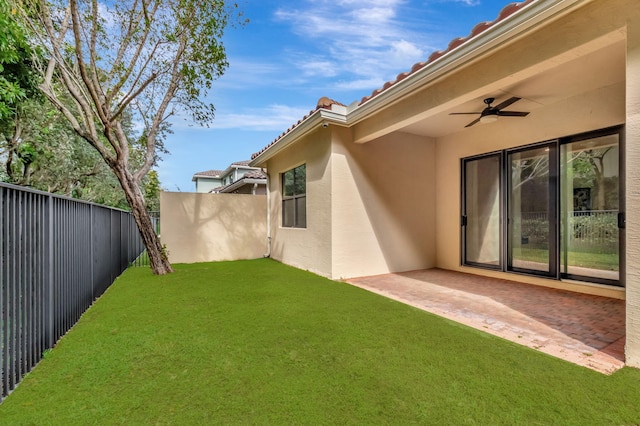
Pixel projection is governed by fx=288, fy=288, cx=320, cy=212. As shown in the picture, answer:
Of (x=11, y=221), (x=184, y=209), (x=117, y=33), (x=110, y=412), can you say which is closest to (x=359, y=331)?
(x=110, y=412)

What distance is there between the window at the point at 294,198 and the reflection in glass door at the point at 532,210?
4998 mm

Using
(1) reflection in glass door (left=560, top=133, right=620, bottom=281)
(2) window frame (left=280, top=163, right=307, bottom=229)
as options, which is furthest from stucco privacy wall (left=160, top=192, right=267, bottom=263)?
(1) reflection in glass door (left=560, top=133, right=620, bottom=281)

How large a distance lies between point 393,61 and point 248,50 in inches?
174

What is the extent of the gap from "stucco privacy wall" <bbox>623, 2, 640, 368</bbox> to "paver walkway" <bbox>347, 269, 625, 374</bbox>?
428 millimetres

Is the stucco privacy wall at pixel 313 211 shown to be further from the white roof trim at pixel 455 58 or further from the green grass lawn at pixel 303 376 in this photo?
the green grass lawn at pixel 303 376

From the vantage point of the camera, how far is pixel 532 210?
6102 millimetres

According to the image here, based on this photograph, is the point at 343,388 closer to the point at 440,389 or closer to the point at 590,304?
the point at 440,389

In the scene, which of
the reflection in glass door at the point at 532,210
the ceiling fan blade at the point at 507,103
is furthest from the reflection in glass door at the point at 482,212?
the ceiling fan blade at the point at 507,103

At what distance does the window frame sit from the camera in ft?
26.8

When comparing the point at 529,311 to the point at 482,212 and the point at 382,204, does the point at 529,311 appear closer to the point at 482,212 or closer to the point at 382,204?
the point at 482,212

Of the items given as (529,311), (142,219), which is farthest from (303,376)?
(142,219)

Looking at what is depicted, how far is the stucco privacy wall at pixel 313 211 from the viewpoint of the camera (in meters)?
6.80

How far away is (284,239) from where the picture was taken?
9.17 metres

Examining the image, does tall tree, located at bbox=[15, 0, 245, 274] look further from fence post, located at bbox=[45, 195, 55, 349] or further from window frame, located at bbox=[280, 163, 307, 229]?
fence post, located at bbox=[45, 195, 55, 349]
